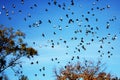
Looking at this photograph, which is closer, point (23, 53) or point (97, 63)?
point (23, 53)

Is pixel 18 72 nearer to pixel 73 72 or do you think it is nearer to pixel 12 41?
pixel 12 41

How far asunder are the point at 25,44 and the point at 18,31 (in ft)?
7.95

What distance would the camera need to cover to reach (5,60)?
141 feet

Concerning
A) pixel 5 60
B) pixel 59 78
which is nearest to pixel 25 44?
pixel 5 60

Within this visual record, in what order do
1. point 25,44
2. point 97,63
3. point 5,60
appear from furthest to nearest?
point 97,63
point 25,44
point 5,60

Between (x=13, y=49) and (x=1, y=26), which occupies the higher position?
(x=1, y=26)

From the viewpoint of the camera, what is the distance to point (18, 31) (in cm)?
4500

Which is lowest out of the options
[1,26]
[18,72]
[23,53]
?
[18,72]

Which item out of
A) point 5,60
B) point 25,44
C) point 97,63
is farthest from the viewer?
point 97,63

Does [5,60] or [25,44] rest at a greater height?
[25,44]

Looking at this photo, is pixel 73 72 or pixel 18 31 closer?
pixel 18 31

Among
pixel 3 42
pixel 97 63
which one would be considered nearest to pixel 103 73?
pixel 97 63

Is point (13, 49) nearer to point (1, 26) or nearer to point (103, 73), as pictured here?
point (1, 26)

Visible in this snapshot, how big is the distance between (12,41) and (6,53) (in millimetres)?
2097
